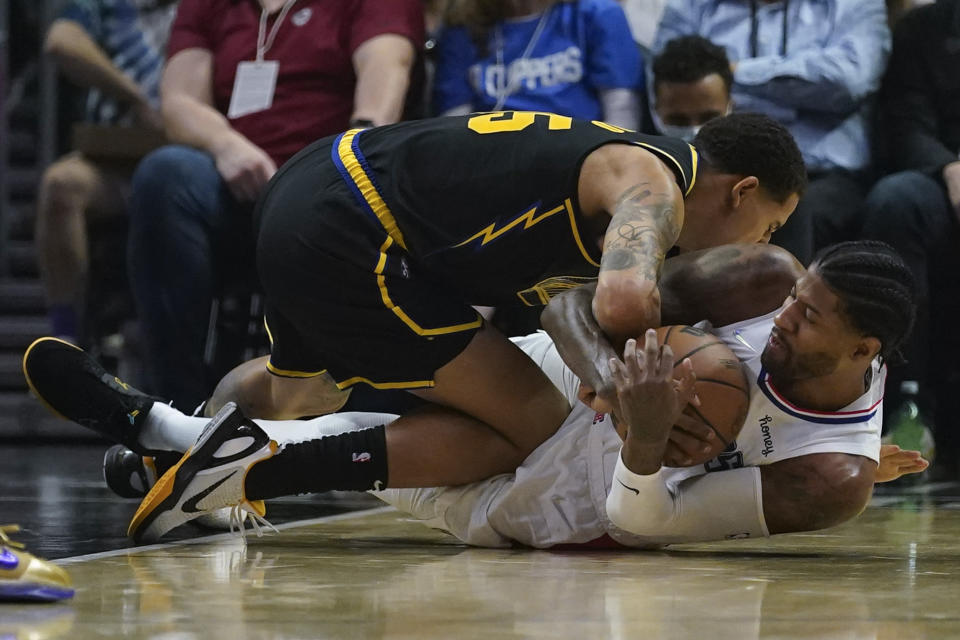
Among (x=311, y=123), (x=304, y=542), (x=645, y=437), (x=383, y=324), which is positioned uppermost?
(x=311, y=123)

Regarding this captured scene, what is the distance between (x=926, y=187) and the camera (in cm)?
466

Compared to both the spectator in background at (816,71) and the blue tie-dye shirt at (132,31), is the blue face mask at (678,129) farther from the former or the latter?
the blue tie-dye shirt at (132,31)

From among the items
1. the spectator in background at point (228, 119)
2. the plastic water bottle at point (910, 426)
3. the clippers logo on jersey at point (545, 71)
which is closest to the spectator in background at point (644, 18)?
the clippers logo on jersey at point (545, 71)

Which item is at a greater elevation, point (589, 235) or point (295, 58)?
point (295, 58)

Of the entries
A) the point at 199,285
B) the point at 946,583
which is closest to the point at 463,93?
the point at 199,285

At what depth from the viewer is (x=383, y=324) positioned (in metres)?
2.87

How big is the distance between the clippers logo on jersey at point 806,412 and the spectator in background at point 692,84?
2.05 metres

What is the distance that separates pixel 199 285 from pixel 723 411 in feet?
7.98

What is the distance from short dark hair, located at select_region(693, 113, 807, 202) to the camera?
2.84 metres

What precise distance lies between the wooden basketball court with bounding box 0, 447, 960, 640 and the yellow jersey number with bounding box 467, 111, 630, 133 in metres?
0.88

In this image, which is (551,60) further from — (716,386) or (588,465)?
(716,386)

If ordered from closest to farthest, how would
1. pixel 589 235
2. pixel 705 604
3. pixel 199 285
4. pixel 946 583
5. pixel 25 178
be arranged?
1. pixel 705 604
2. pixel 946 583
3. pixel 589 235
4. pixel 199 285
5. pixel 25 178

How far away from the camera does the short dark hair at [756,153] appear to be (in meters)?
2.84

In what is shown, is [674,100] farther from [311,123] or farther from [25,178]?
[25,178]
